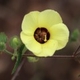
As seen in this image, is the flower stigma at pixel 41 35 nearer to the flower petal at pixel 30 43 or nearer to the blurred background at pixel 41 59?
the flower petal at pixel 30 43

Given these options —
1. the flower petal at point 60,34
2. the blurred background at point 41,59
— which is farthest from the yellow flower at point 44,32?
the blurred background at point 41,59

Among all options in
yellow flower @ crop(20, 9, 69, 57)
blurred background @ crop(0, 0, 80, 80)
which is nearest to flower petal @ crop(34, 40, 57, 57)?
yellow flower @ crop(20, 9, 69, 57)

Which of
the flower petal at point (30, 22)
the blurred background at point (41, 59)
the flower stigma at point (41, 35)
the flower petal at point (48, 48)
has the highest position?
the flower petal at point (30, 22)

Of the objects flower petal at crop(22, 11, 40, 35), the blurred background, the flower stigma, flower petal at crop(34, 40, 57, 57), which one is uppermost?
flower petal at crop(22, 11, 40, 35)

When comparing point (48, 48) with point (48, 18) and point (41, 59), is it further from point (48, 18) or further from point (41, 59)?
point (41, 59)

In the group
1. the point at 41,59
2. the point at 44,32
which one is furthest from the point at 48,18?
the point at 41,59

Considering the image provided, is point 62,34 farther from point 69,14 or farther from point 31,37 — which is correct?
point 69,14

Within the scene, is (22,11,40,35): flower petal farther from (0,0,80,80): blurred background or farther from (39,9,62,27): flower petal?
(0,0,80,80): blurred background
